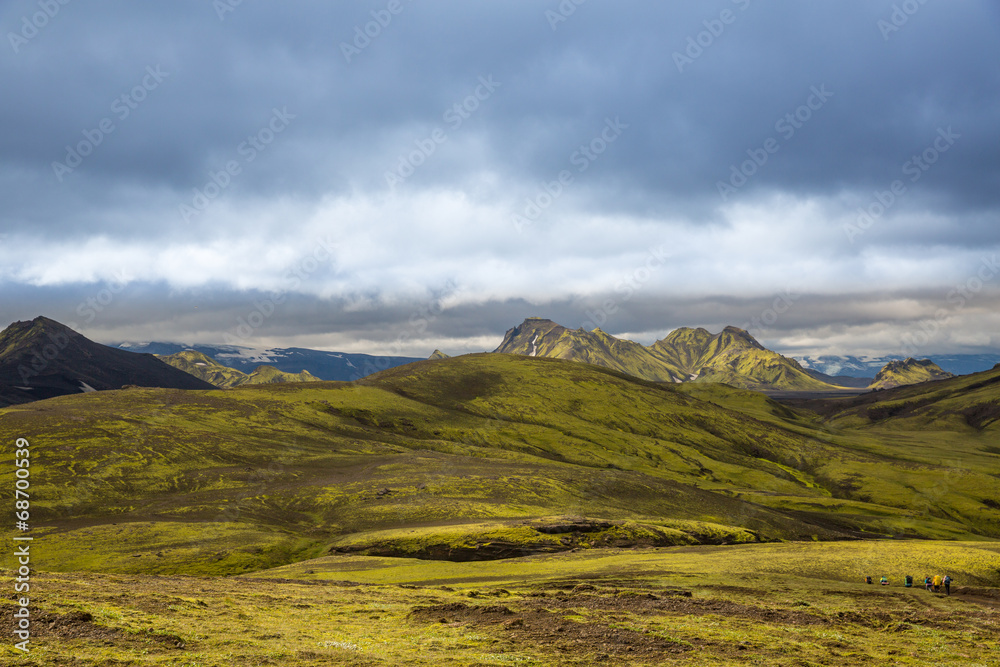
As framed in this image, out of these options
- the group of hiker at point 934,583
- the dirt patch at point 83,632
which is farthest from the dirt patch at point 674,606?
the dirt patch at point 83,632

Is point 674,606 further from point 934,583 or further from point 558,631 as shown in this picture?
point 934,583

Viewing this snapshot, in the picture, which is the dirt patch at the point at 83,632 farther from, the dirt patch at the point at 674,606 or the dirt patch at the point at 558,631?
the dirt patch at the point at 674,606

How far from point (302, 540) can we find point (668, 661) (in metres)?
98.2

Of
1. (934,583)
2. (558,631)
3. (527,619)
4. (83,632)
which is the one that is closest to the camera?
(83,632)

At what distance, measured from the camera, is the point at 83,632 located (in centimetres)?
3488

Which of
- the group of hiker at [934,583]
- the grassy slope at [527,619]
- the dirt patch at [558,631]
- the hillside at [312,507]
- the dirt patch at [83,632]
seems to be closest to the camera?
the dirt patch at [83,632]

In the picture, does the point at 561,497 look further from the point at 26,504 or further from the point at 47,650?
the point at 47,650

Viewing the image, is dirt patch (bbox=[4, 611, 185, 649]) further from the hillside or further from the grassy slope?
the hillside

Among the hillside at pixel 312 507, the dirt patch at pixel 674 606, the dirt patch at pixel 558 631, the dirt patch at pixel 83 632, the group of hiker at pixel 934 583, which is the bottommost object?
the hillside at pixel 312 507

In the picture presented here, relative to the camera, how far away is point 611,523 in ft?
407

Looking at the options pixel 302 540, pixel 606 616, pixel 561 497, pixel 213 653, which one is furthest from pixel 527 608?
pixel 561 497

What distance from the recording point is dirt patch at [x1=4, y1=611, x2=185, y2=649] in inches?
1340

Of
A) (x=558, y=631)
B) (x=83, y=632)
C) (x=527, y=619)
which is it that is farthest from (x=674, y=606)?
(x=83, y=632)

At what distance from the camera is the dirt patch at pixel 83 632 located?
112ft
